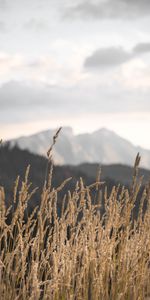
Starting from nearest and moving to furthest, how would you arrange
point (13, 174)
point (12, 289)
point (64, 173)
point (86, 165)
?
1. point (12, 289)
2. point (13, 174)
3. point (64, 173)
4. point (86, 165)

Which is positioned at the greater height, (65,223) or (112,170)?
(112,170)

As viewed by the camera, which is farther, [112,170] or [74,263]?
[112,170]

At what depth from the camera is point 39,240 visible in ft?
11.8

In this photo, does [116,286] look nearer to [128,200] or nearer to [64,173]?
[128,200]

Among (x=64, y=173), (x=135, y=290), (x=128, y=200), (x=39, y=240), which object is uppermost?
(x=64, y=173)

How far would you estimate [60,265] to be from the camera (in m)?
3.97

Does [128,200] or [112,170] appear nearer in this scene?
[128,200]

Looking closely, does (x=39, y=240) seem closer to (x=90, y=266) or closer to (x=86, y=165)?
(x=90, y=266)

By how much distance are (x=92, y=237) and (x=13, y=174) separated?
21.9 metres

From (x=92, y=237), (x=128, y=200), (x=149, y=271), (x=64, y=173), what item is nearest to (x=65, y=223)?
(x=92, y=237)

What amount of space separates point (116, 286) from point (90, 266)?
0.23 metres

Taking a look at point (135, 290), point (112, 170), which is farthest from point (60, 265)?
point (112, 170)

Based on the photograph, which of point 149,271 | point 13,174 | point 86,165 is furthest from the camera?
point 86,165

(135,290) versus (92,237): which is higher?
(92,237)
